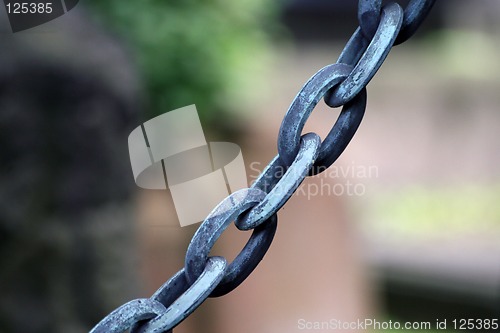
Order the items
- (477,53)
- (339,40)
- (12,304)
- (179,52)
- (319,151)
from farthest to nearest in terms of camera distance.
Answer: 1. (339,40)
2. (477,53)
3. (179,52)
4. (12,304)
5. (319,151)

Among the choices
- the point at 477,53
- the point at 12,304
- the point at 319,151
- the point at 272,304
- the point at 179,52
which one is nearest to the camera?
the point at 319,151

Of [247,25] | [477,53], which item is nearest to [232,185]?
[247,25]

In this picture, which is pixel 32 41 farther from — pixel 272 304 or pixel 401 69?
pixel 401 69

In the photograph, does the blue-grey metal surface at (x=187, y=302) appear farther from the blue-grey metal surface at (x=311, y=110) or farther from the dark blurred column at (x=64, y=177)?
the dark blurred column at (x=64, y=177)

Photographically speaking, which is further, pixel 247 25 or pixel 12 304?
pixel 247 25

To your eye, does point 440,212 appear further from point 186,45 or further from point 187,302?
point 187,302

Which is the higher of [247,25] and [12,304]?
[247,25]

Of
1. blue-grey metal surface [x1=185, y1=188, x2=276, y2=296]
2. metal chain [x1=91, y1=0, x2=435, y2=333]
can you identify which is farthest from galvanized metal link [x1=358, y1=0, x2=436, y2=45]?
blue-grey metal surface [x1=185, y1=188, x2=276, y2=296]
